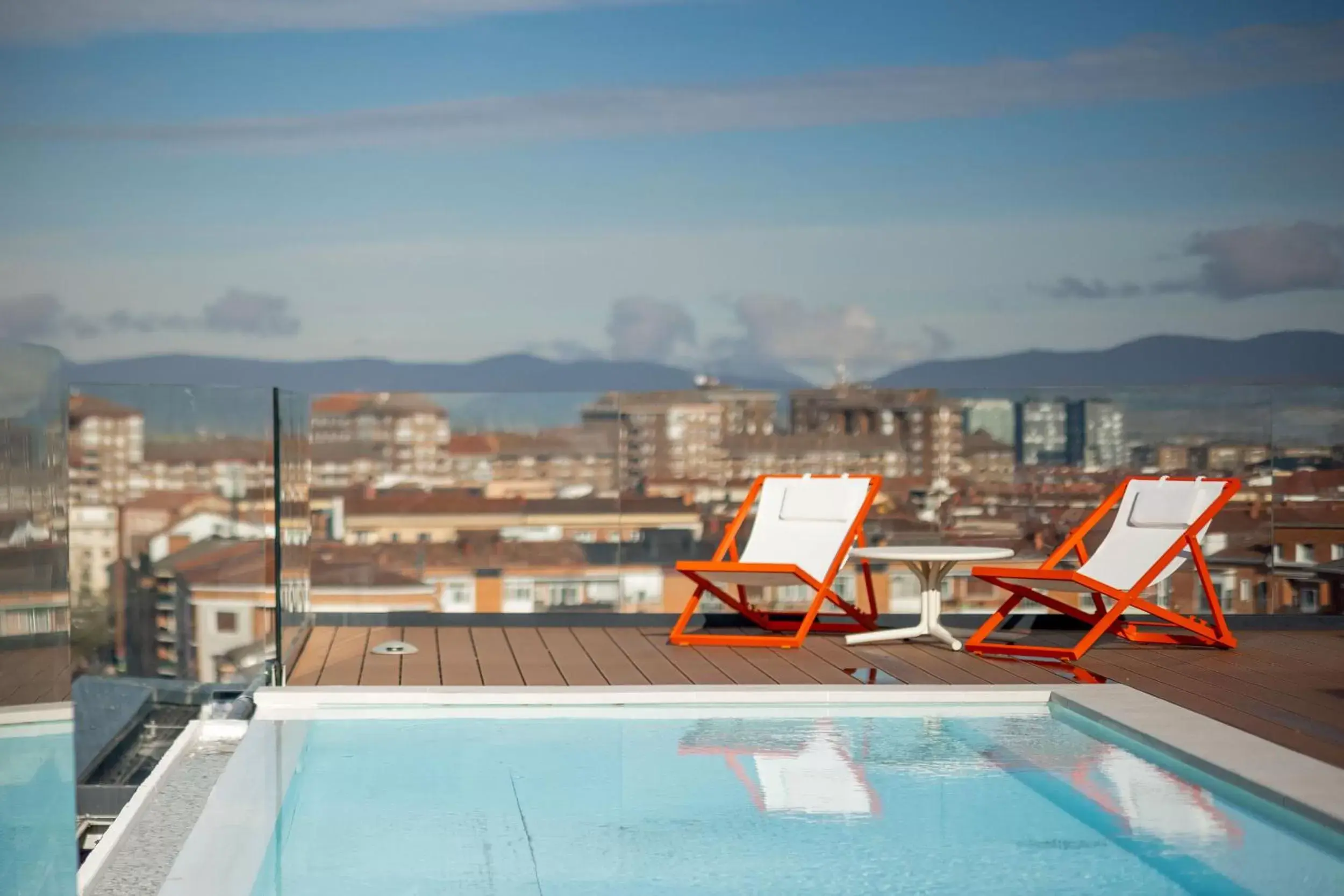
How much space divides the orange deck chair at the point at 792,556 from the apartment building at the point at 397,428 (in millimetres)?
1438

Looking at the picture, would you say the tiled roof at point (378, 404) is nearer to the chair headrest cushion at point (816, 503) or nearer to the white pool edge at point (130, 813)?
the chair headrest cushion at point (816, 503)

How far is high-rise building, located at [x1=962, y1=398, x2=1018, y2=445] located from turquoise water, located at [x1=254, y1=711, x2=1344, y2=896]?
103 inches

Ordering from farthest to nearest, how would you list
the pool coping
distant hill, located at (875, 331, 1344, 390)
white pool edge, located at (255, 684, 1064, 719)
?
1. distant hill, located at (875, 331, 1344, 390)
2. white pool edge, located at (255, 684, 1064, 719)
3. the pool coping

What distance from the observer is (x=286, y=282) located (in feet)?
109

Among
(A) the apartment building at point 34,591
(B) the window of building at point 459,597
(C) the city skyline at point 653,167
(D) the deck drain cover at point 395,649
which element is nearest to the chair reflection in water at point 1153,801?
(A) the apartment building at point 34,591

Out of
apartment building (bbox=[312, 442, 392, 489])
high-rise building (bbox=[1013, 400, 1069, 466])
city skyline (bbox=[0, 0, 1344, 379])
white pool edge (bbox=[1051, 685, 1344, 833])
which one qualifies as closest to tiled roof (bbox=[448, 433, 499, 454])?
apartment building (bbox=[312, 442, 392, 489])

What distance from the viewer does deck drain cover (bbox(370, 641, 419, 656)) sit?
20.8 ft

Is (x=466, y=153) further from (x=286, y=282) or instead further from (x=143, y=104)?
(x=143, y=104)

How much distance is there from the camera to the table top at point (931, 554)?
20.7ft

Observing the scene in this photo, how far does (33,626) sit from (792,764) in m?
2.91

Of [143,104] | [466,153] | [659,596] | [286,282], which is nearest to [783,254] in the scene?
[466,153]

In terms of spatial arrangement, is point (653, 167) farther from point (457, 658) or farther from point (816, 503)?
point (457, 658)

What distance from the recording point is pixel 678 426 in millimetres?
7469

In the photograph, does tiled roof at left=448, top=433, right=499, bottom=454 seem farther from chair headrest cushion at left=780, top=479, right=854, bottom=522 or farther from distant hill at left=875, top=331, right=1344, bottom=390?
distant hill at left=875, top=331, right=1344, bottom=390
